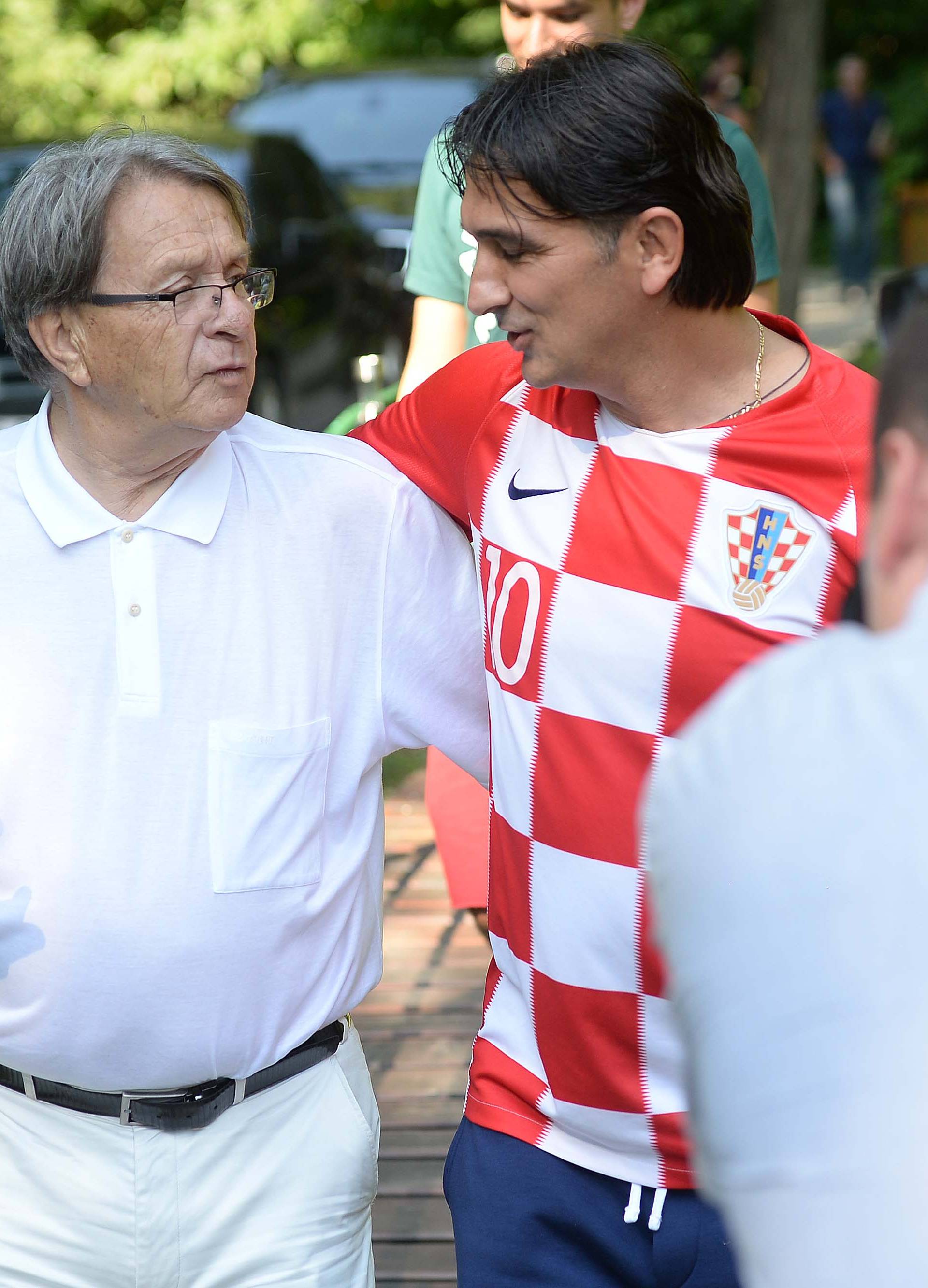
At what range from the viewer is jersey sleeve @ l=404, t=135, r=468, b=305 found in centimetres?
299

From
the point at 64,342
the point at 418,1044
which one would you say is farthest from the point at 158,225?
the point at 418,1044

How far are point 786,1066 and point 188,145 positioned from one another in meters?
1.67

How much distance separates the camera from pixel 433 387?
226 centimetres

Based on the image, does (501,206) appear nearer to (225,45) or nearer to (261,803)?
(261,803)

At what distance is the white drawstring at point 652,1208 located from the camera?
194 cm

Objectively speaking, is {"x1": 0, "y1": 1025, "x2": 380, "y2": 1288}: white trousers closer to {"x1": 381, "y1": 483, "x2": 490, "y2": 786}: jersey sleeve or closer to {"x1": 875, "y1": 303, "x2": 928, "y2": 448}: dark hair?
{"x1": 381, "y1": 483, "x2": 490, "y2": 786}: jersey sleeve

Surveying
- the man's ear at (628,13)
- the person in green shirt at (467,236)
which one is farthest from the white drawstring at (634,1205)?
the man's ear at (628,13)

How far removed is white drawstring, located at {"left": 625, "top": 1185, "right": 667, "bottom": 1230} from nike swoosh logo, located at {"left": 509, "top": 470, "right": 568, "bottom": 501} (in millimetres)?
852

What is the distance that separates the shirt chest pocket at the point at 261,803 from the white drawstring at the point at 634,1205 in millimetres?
562

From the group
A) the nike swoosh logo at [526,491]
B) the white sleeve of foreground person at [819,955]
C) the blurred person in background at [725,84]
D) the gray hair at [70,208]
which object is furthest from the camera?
the blurred person in background at [725,84]

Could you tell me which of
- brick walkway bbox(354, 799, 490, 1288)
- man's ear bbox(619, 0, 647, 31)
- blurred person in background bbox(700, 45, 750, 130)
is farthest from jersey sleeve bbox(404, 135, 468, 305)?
blurred person in background bbox(700, 45, 750, 130)

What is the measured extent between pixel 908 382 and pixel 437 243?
2193 mm

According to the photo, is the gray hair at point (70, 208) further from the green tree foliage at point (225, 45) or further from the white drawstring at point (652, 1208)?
the green tree foliage at point (225, 45)

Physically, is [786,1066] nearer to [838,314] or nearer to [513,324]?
[513,324]
